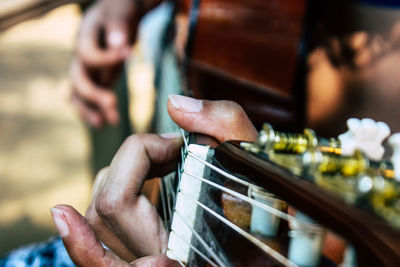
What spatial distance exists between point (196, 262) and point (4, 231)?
5.18 feet

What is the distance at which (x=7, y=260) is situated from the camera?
2.43 feet

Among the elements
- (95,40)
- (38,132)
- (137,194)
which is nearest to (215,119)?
(137,194)

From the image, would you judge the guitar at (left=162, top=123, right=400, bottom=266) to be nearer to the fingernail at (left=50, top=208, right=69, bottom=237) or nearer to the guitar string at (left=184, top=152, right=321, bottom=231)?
the guitar string at (left=184, top=152, right=321, bottom=231)

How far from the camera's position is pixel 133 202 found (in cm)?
56

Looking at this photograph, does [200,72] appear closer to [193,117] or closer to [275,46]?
[275,46]

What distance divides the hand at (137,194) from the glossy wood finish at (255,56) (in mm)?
544

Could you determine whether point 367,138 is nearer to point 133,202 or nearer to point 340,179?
point 340,179

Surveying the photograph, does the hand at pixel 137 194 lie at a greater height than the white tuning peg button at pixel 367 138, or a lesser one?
lesser

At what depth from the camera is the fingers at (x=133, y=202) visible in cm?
55

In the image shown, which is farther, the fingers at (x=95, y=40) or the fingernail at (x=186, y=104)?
the fingers at (x=95, y=40)

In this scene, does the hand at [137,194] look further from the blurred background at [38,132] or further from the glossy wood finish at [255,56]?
the blurred background at [38,132]

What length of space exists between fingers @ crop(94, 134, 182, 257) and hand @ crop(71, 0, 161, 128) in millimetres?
1035

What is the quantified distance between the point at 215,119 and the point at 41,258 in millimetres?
485

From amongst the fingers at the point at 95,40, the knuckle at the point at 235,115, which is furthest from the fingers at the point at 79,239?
the fingers at the point at 95,40
